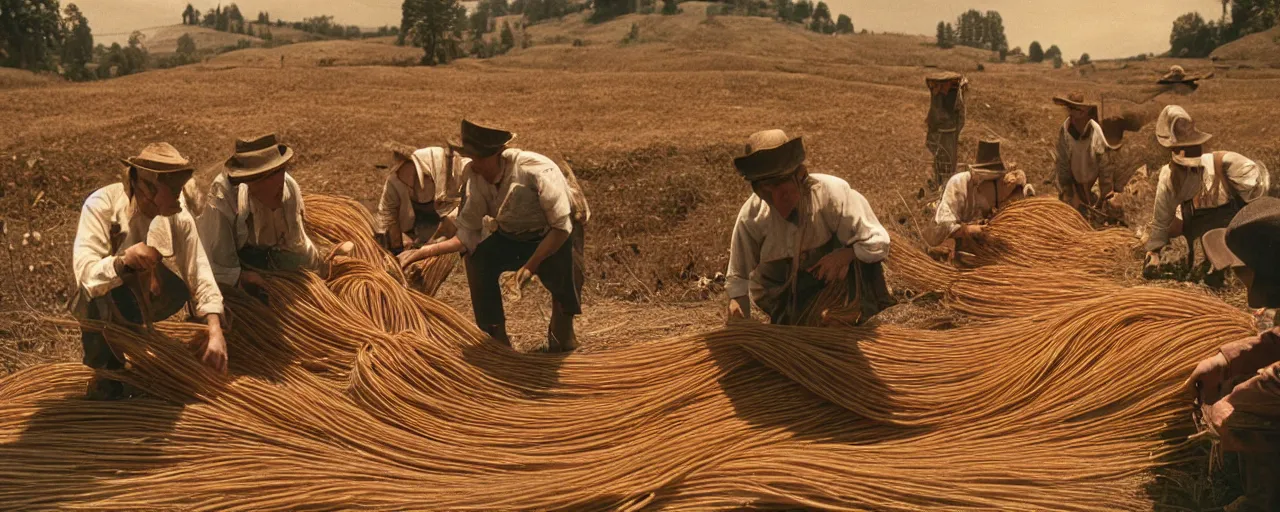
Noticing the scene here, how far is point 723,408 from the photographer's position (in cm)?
406

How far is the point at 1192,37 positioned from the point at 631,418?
5091cm

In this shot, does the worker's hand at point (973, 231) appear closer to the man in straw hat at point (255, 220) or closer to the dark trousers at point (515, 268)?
the dark trousers at point (515, 268)

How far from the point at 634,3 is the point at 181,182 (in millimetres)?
70318

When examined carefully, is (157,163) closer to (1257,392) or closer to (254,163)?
(254,163)

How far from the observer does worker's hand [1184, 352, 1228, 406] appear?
352 cm

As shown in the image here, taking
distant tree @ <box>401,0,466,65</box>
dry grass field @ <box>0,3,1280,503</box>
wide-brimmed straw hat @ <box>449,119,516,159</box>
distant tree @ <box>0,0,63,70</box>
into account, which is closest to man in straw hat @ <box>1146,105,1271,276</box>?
dry grass field @ <box>0,3,1280,503</box>

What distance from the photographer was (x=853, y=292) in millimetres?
4668

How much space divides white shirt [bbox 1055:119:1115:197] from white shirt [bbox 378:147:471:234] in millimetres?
4728

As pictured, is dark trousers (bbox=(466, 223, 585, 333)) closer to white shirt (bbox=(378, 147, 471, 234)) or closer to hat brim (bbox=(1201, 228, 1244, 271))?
white shirt (bbox=(378, 147, 471, 234))

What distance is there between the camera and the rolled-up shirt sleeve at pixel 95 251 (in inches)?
157

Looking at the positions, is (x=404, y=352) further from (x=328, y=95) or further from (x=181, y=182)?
(x=328, y=95)

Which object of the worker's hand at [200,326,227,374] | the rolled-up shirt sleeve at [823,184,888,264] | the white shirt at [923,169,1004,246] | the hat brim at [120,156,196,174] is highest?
the hat brim at [120,156,196,174]

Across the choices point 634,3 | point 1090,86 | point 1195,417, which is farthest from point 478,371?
point 634,3

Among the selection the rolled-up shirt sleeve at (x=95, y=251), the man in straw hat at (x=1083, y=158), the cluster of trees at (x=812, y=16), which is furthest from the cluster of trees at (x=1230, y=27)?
the rolled-up shirt sleeve at (x=95, y=251)
